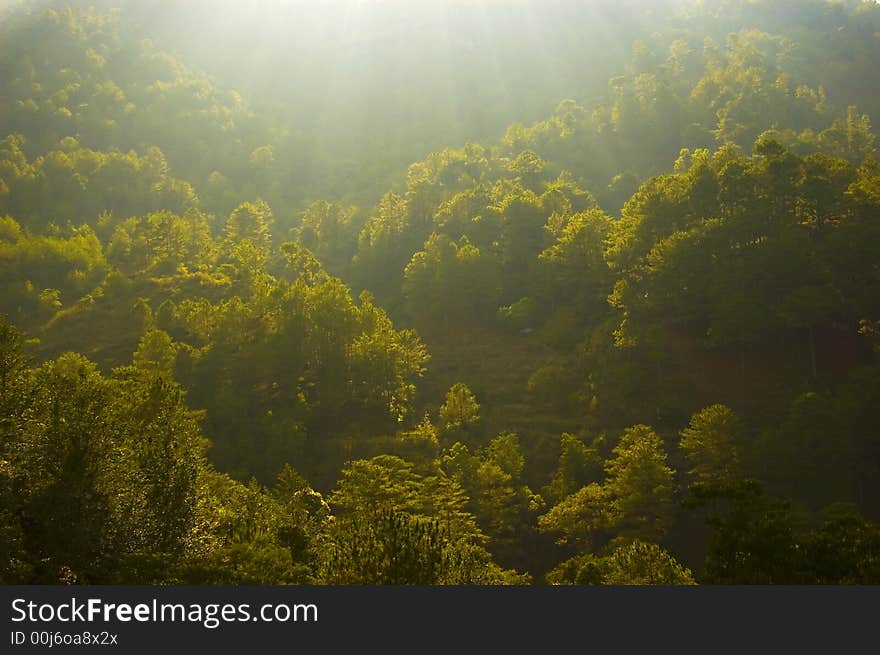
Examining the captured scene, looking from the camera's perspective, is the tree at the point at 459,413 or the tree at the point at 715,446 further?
the tree at the point at 459,413

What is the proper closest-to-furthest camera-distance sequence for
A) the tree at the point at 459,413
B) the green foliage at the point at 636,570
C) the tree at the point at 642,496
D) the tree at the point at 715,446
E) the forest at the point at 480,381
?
the green foliage at the point at 636,570 < the forest at the point at 480,381 < the tree at the point at 642,496 < the tree at the point at 715,446 < the tree at the point at 459,413

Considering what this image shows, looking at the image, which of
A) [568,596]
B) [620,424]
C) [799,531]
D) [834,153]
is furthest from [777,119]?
[568,596]

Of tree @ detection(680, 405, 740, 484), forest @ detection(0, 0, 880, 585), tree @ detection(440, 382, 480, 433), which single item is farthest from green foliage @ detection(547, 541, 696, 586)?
tree @ detection(440, 382, 480, 433)

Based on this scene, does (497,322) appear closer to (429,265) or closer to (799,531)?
(429,265)

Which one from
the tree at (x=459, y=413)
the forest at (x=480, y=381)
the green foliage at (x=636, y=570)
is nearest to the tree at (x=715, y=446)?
the forest at (x=480, y=381)

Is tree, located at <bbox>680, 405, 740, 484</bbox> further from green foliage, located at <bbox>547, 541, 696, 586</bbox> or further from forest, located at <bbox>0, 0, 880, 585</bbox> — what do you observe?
green foliage, located at <bbox>547, 541, 696, 586</bbox>

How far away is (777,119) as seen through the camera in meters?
150

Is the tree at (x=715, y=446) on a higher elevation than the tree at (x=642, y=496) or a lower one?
higher

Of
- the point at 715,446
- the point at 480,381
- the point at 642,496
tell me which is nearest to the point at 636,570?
the point at 642,496

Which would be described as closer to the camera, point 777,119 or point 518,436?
point 518,436

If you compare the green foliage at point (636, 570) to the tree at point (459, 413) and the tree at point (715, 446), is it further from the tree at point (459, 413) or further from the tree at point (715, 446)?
the tree at point (459, 413)

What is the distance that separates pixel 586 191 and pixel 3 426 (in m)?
113

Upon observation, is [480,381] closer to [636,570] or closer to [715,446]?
[715,446]

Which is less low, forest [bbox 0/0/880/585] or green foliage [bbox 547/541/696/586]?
forest [bbox 0/0/880/585]
